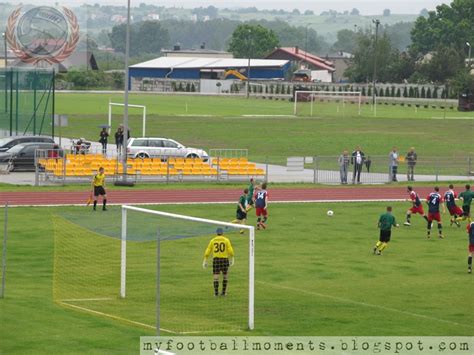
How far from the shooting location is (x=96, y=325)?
922 inches

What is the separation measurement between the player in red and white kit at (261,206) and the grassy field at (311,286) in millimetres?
410

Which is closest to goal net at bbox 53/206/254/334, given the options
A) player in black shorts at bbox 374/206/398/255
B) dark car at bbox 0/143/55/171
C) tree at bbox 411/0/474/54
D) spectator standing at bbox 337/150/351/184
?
player in black shorts at bbox 374/206/398/255

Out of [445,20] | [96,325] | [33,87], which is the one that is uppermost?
[445,20]

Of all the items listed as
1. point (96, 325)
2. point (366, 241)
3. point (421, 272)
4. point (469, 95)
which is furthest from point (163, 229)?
point (469, 95)

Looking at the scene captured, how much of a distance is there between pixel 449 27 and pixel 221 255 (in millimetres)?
171478

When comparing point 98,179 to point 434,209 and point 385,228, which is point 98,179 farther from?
point 385,228

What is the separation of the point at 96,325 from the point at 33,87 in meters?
40.8

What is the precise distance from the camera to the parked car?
2270 inches

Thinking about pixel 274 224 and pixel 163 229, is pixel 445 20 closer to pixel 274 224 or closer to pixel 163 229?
pixel 274 224

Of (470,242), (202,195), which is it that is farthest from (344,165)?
(470,242)

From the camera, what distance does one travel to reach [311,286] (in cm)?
2884

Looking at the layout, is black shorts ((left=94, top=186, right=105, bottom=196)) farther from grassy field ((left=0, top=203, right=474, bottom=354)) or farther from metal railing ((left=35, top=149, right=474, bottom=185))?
metal railing ((left=35, top=149, right=474, bottom=185))

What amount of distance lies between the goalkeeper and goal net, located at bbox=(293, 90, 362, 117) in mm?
84256

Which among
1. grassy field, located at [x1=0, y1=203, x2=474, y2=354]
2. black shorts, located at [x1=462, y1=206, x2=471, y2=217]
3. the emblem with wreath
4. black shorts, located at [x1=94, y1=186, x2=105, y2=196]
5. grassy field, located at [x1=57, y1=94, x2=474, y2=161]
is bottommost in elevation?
grassy field, located at [x1=0, y1=203, x2=474, y2=354]
